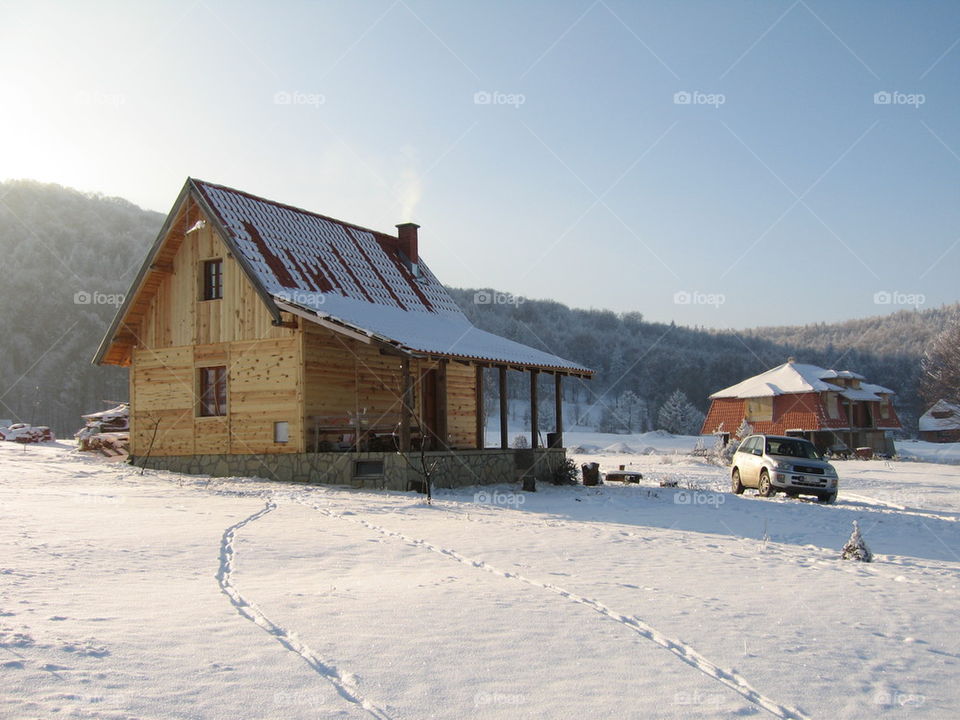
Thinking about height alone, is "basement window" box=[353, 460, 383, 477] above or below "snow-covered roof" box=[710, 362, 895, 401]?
below

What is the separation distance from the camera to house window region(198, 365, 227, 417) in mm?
21734

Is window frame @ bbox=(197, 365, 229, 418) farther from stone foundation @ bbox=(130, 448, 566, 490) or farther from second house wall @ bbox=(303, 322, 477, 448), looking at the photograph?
second house wall @ bbox=(303, 322, 477, 448)

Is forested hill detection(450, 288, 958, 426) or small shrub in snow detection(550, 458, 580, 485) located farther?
forested hill detection(450, 288, 958, 426)

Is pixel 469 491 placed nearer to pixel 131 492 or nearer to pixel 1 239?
pixel 131 492

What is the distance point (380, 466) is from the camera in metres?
19.0

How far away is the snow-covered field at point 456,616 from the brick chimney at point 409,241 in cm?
1469

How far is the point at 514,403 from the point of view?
11025 centimetres

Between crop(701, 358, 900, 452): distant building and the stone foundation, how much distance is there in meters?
29.1
